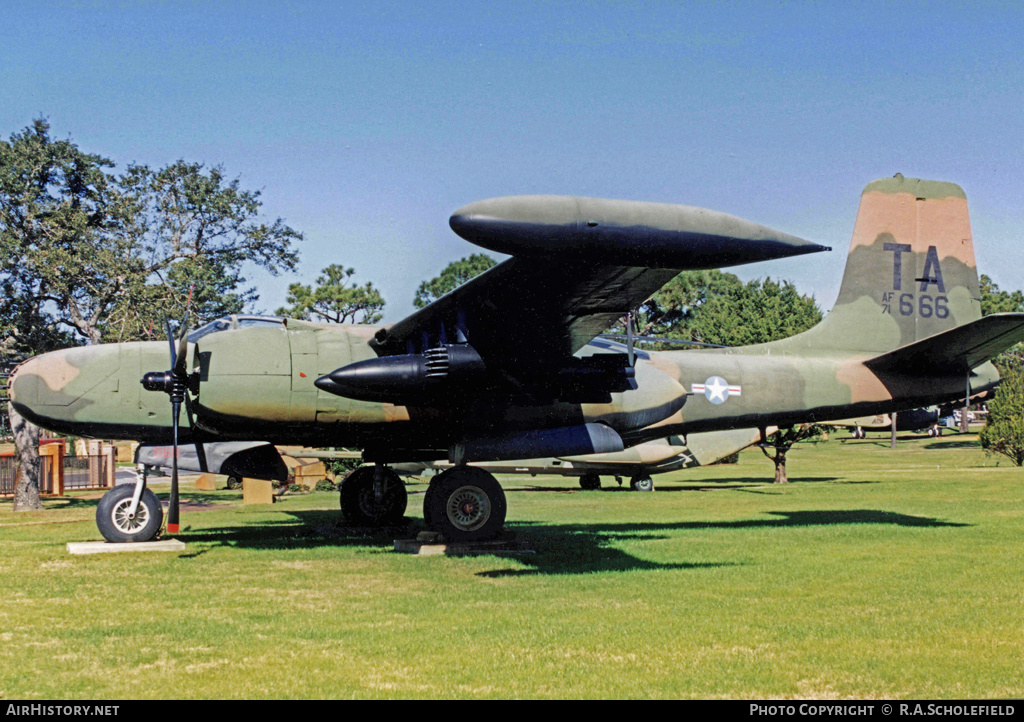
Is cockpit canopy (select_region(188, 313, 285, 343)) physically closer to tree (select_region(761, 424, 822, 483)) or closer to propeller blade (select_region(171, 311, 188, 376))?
propeller blade (select_region(171, 311, 188, 376))

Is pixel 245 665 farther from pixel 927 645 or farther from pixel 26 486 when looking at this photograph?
pixel 26 486

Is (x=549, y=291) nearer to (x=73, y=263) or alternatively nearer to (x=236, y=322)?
(x=236, y=322)

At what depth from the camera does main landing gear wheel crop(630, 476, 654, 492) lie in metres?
32.8

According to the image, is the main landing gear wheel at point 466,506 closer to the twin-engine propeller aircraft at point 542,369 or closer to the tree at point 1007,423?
the twin-engine propeller aircraft at point 542,369

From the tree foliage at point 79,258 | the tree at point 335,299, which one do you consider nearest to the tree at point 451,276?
the tree at point 335,299

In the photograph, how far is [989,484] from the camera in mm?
27297

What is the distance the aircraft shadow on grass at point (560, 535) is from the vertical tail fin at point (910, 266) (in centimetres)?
371

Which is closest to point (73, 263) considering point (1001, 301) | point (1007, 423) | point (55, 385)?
A: point (55, 385)

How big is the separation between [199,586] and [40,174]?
19.1 meters

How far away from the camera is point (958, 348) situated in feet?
50.6

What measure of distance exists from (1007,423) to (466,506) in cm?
3534

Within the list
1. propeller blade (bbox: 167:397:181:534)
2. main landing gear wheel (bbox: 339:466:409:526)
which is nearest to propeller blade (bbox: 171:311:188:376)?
propeller blade (bbox: 167:397:181:534)

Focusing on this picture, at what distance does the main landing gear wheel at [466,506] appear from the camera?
45.7ft
